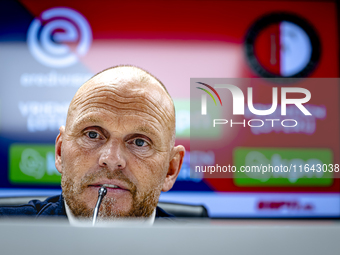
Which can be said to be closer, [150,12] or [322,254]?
[322,254]

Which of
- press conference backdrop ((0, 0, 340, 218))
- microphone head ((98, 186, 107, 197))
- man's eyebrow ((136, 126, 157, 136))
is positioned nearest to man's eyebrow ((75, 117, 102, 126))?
man's eyebrow ((136, 126, 157, 136))

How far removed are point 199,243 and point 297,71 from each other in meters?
2.61

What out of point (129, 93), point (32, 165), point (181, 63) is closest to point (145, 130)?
point (129, 93)

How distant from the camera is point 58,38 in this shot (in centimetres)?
250

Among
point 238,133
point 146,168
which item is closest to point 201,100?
point 238,133

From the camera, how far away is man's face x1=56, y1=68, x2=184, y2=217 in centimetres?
A: 96

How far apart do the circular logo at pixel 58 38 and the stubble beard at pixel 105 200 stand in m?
1.65

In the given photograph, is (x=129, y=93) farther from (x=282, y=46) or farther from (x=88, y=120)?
(x=282, y=46)

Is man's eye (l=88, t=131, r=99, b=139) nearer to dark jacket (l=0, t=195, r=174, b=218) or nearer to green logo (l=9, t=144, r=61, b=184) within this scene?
dark jacket (l=0, t=195, r=174, b=218)

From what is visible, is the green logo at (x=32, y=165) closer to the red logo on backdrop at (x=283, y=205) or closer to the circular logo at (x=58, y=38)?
the circular logo at (x=58, y=38)

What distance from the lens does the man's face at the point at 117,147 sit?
0.96 meters

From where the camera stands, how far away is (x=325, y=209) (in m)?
2.51

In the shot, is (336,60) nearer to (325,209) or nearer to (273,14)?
(273,14)

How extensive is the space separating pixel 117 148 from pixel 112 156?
37mm
